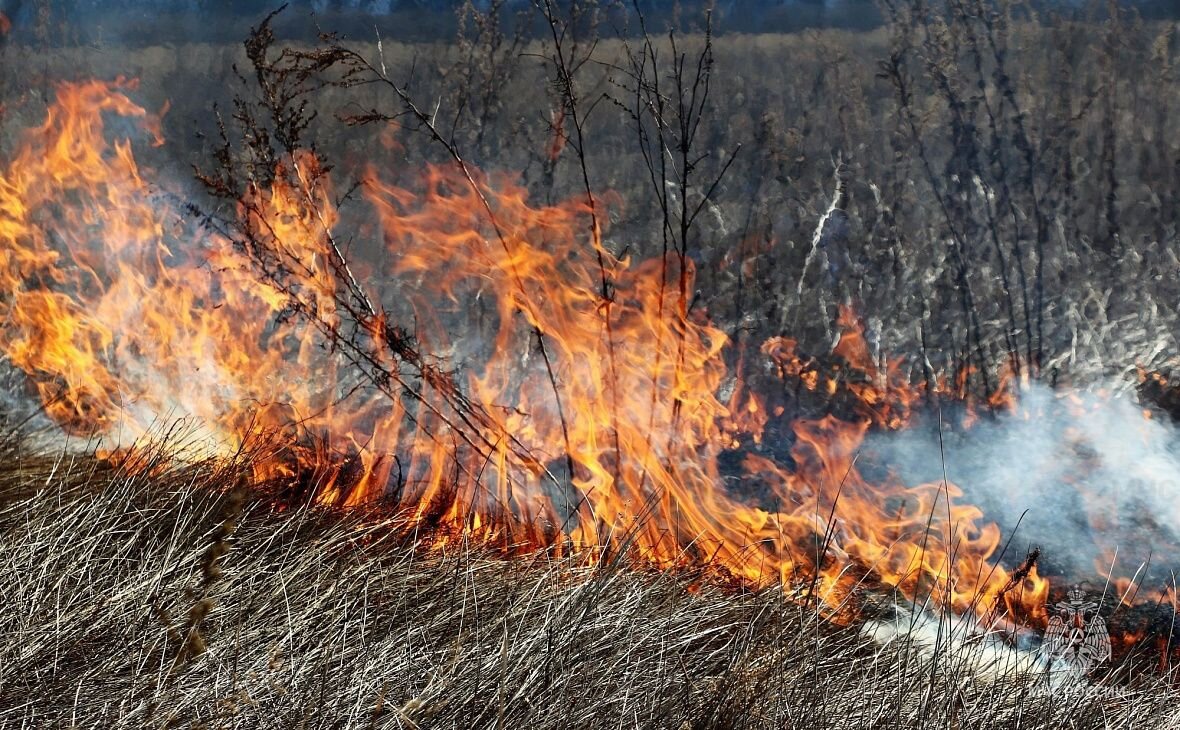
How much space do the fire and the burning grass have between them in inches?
15.1

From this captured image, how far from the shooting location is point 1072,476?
9.68ft

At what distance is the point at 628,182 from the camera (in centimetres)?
332

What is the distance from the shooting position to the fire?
312 cm

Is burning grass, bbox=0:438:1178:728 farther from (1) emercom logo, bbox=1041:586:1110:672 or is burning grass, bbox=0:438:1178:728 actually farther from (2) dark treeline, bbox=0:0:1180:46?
(2) dark treeline, bbox=0:0:1180:46

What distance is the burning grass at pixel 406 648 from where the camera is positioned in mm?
2004

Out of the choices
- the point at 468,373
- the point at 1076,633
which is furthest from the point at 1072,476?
the point at 468,373

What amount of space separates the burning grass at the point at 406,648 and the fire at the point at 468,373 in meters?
0.38

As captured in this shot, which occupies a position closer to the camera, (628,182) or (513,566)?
(513,566)

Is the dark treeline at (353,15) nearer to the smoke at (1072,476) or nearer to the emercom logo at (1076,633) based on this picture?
the smoke at (1072,476)

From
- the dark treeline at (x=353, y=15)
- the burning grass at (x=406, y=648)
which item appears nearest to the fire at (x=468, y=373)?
the dark treeline at (x=353, y=15)

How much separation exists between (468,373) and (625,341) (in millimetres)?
513

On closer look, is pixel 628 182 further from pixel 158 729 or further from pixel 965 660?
pixel 158 729

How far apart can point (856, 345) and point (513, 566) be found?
3.75 ft

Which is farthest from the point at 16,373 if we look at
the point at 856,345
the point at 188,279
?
the point at 856,345
